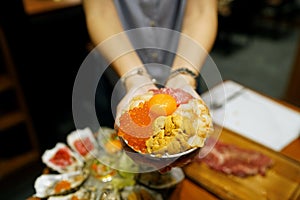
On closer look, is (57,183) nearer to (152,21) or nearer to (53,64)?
(152,21)

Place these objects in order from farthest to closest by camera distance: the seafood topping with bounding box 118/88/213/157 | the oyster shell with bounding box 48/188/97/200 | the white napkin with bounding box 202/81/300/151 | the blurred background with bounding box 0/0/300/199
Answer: the blurred background with bounding box 0/0/300/199 → the white napkin with bounding box 202/81/300/151 → the oyster shell with bounding box 48/188/97/200 → the seafood topping with bounding box 118/88/213/157

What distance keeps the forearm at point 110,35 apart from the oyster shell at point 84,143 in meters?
0.24

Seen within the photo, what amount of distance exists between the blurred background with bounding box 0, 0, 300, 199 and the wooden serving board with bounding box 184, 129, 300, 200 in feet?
1.34

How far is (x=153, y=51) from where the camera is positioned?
1.14m

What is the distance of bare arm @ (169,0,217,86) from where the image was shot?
1021 millimetres

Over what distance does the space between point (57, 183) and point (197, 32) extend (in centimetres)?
66

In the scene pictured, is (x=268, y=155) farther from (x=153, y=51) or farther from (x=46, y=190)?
(x=46, y=190)

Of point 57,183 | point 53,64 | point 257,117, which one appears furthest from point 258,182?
point 53,64

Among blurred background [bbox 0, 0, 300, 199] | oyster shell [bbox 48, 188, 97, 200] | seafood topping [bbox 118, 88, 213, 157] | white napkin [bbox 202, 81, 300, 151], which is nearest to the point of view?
seafood topping [bbox 118, 88, 213, 157]

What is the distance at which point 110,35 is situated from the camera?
1.03 meters

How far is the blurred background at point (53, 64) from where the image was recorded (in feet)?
5.74

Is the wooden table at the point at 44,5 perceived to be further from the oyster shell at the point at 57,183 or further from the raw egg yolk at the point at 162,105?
the raw egg yolk at the point at 162,105

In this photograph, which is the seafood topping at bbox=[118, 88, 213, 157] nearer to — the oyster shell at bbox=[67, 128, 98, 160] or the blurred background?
the oyster shell at bbox=[67, 128, 98, 160]

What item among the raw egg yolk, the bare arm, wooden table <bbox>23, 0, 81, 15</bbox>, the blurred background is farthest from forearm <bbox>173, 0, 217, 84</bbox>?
wooden table <bbox>23, 0, 81, 15</bbox>
